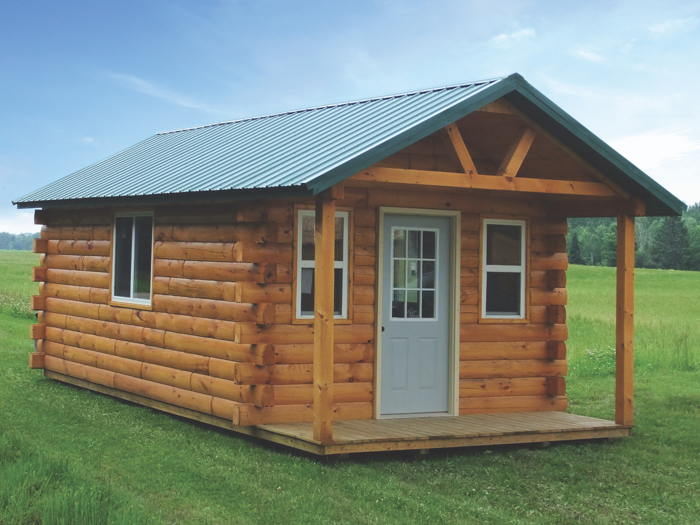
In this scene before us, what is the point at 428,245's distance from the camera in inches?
409

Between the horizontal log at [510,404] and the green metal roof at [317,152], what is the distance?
276 cm

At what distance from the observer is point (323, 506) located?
7246 mm

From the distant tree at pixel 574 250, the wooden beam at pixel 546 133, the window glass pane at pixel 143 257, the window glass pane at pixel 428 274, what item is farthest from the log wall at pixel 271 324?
the distant tree at pixel 574 250

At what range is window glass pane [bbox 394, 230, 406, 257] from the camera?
1024 centimetres

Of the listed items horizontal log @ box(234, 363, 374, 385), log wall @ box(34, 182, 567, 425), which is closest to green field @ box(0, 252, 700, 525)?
log wall @ box(34, 182, 567, 425)

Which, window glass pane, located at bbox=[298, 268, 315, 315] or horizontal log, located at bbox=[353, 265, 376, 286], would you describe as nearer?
window glass pane, located at bbox=[298, 268, 315, 315]

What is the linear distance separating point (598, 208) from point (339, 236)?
3.25 meters

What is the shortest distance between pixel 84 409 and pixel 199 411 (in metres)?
1.92

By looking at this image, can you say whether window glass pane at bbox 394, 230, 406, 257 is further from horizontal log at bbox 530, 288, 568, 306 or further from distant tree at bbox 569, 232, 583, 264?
distant tree at bbox 569, 232, 583, 264

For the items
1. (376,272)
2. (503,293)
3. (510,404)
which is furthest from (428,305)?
(510,404)

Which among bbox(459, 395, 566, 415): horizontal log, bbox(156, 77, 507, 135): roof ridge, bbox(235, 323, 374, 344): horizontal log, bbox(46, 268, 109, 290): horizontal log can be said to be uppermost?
bbox(156, 77, 507, 135): roof ridge

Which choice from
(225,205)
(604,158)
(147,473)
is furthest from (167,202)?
(604,158)

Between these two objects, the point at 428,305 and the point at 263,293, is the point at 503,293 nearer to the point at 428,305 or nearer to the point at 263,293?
the point at 428,305

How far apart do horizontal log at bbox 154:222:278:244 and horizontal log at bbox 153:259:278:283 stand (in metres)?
0.28
